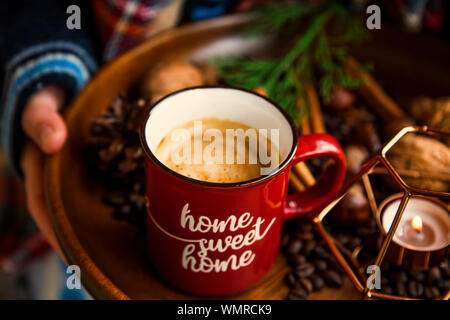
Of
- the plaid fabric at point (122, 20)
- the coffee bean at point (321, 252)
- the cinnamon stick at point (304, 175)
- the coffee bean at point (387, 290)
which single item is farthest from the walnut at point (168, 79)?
the coffee bean at point (387, 290)

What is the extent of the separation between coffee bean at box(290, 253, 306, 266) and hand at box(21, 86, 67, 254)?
0.36 meters

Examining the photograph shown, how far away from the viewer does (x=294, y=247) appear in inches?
28.2

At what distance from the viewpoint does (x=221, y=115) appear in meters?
0.69

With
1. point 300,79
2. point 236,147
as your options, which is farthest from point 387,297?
point 300,79

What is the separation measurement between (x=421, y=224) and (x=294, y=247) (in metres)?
0.18

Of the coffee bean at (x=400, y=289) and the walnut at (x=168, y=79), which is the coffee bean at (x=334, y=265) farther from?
the walnut at (x=168, y=79)

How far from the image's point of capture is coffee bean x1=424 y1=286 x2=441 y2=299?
66 cm

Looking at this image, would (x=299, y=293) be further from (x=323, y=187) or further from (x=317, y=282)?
(x=323, y=187)

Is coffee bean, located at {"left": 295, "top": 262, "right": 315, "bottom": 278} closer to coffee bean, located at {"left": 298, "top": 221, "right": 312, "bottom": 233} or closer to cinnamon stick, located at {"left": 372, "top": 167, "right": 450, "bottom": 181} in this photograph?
coffee bean, located at {"left": 298, "top": 221, "right": 312, "bottom": 233}

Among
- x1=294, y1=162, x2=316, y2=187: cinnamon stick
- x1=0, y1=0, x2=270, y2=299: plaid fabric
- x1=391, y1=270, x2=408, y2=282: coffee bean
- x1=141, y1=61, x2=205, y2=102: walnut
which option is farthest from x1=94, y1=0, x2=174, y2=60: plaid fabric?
x1=391, y1=270, x2=408, y2=282: coffee bean

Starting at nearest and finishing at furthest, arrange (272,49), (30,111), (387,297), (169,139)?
(387,297) → (169,139) → (30,111) → (272,49)
